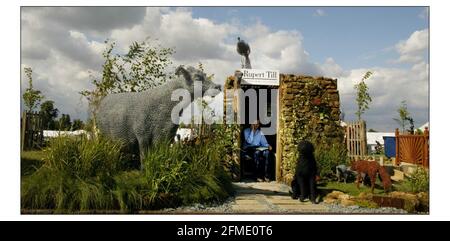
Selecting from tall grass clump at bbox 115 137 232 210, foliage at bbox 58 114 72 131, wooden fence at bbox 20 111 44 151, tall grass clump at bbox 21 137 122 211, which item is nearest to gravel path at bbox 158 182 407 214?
tall grass clump at bbox 115 137 232 210

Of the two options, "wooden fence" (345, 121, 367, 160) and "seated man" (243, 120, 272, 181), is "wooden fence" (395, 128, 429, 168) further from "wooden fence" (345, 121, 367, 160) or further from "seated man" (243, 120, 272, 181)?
"seated man" (243, 120, 272, 181)

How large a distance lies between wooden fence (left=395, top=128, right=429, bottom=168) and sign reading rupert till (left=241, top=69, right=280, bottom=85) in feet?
15.5

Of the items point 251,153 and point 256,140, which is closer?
point 256,140

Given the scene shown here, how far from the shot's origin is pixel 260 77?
29.9 ft

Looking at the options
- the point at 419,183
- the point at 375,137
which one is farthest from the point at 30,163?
the point at 375,137

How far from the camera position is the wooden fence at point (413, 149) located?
34.9 feet

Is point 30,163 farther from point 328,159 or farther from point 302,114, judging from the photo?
point 328,159

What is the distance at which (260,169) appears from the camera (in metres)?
9.38

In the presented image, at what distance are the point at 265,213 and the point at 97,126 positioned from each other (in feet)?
12.5

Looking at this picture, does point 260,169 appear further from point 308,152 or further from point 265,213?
point 265,213

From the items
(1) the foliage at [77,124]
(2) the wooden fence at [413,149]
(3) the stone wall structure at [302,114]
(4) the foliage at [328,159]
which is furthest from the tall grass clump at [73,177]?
(2) the wooden fence at [413,149]

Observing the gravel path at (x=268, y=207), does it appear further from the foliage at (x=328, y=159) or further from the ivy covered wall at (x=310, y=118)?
the ivy covered wall at (x=310, y=118)

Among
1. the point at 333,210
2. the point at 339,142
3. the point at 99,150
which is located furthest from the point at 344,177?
the point at 99,150

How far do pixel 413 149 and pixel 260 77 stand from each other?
5703 millimetres
